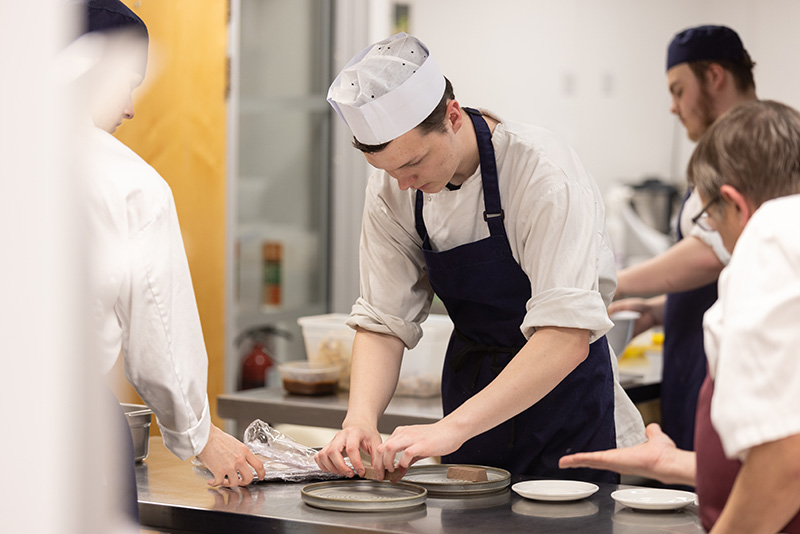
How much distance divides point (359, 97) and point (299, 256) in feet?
7.97

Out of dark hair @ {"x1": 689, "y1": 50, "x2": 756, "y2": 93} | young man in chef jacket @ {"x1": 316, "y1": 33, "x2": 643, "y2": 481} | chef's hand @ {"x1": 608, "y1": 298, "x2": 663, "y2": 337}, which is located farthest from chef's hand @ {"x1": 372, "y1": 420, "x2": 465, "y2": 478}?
dark hair @ {"x1": 689, "y1": 50, "x2": 756, "y2": 93}

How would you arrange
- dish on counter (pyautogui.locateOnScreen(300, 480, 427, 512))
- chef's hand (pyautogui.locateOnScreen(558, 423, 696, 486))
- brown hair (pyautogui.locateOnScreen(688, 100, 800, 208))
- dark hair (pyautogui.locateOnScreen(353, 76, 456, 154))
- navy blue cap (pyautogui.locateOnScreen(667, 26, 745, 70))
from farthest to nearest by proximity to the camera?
navy blue cap (pyautogui.locateOnScreen(667, 26, 745, 70)), dark hair (pyautogui.locateOnScreen(353, 76, 456, 154)), dish on counter (pyautogui.locateOnScreen(300, 480, 427, 512)), chef's hand (pyautogui.locateOnScreen(558, 423, 696, 486)), brown hair (pyautogui.locateOnScreen(688, 100, 800, 208))

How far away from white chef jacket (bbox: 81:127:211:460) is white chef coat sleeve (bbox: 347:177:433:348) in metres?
0.47

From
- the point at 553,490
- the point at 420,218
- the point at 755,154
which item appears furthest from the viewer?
the point at 420,218

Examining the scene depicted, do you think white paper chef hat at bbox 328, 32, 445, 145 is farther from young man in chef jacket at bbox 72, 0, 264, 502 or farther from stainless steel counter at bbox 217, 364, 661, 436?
stainless steel counter at bbox 217, 364, 661, 436

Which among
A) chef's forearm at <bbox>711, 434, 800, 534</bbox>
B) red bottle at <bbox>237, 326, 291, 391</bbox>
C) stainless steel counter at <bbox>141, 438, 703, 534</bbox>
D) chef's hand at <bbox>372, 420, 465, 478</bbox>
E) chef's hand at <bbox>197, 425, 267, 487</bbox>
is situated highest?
chef's forearm at <bbox>711, 434, 800, 534</bbox>

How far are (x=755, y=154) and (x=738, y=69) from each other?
76.0 inches

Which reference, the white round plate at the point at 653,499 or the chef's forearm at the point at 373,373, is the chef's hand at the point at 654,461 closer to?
the white round plate at the point at 653,499

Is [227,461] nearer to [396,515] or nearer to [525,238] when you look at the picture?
→ [396,515]

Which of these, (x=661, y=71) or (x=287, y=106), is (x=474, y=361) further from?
(x=661, y=71)

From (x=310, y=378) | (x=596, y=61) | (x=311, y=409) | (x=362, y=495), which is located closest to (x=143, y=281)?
(x=362, y=495)

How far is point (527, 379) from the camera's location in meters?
1.57

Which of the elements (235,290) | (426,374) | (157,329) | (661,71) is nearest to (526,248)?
(157,329)

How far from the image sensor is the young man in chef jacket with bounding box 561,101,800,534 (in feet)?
3.03
